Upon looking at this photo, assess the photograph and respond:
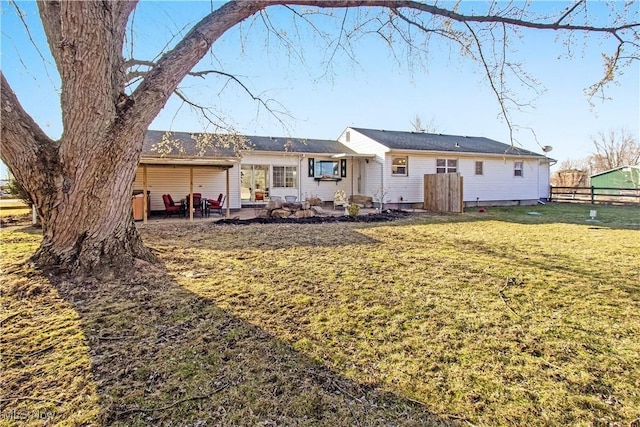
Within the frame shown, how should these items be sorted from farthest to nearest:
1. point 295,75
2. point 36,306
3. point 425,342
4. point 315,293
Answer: point 295,75 → point 315,293 → point 36,306 → point 425,342

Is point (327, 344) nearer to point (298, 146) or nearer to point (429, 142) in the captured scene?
point (298, 146)

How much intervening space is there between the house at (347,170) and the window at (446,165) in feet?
0.16

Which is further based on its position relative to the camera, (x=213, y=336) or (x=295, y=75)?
(x=295, y=75)

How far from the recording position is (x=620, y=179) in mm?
29547

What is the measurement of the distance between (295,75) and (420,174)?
403 inches

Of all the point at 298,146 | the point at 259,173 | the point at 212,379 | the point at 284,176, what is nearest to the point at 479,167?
the point at 298,146

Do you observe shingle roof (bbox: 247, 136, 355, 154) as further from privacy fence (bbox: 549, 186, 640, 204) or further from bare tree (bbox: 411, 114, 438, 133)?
bare tree (bbox: 411, 114, 438, 133)

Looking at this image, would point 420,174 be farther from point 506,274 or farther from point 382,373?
point 382,373

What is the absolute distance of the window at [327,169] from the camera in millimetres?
17375

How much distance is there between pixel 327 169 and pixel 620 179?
90.1ft

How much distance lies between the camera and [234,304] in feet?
12.9

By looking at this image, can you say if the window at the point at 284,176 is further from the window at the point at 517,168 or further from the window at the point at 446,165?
the window at the point at 517,168

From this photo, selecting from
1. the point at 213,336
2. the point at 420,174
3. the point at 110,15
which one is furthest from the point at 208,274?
the point at 420,174

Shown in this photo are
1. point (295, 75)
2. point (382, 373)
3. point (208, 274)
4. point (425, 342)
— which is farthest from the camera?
point (295, 75)
